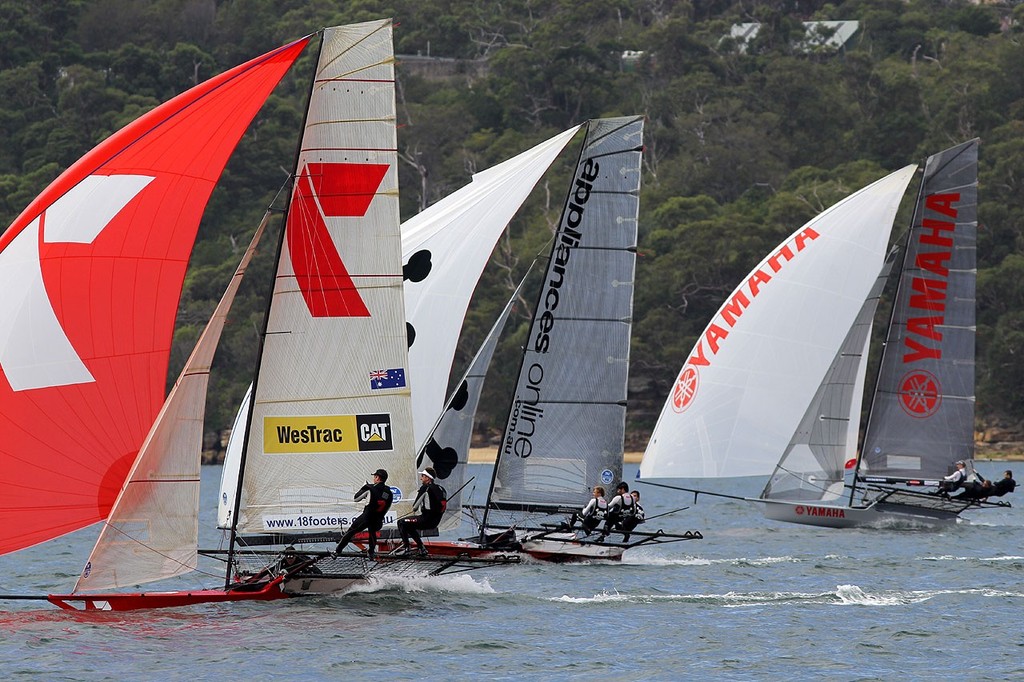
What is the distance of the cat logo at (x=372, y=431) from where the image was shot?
1523 centimetres

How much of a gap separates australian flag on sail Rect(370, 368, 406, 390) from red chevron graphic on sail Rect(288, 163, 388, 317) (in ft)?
2.69

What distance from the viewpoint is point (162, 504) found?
14344 millimetres

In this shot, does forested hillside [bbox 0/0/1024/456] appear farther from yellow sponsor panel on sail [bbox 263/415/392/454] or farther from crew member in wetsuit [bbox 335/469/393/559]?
crew member in wetsuit [bbox 335/469/393/559]

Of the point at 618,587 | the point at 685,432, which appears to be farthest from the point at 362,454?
the point at 685,432

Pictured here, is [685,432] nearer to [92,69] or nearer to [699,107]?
[699,107]

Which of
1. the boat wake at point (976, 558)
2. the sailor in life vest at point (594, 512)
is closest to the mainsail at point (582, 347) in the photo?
the sailor in life vest at point (594, 512)

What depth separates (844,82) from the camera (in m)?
69.4

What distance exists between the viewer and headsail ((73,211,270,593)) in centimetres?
1416

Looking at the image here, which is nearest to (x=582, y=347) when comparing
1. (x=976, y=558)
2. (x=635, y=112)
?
(x=976, y=558)

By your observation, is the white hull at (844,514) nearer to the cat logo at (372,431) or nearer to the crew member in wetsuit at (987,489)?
the crew member in wetsuit at (987,489)

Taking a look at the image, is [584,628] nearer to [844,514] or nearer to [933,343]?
[844,514]

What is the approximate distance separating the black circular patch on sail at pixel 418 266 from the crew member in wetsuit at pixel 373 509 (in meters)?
5.16

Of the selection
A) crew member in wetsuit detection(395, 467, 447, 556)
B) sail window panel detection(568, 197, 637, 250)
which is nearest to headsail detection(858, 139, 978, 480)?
sail window panel detection(568, 197, 637, 250)

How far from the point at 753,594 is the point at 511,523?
11.5 feet
